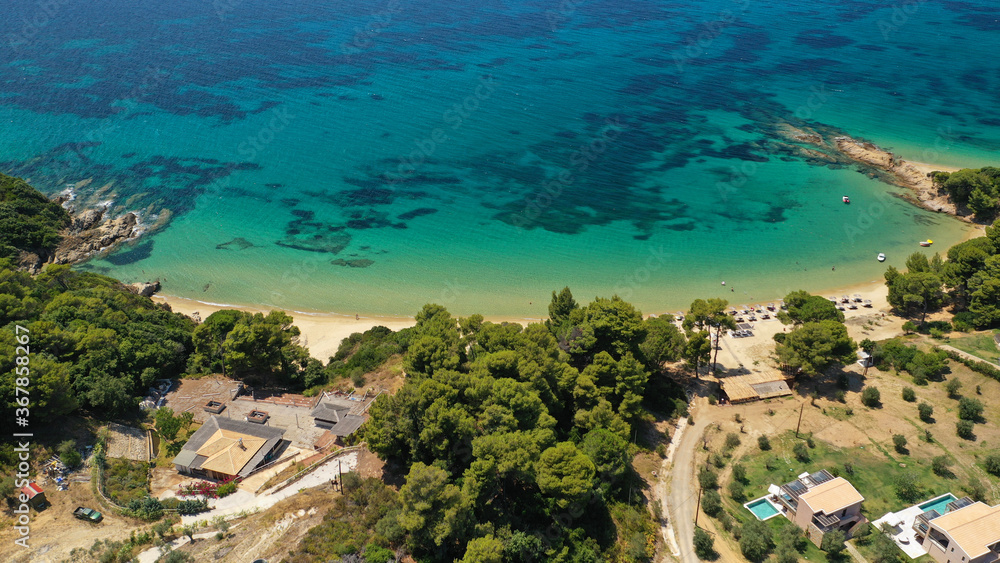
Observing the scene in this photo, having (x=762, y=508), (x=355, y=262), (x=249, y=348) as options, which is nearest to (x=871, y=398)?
(x=762, y=508)

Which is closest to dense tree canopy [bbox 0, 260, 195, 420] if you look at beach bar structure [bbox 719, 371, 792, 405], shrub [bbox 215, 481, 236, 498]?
shrub [bbox 215, 481, 236, 498]

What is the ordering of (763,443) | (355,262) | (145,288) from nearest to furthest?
(763,443) → (145,288) → (355,262)

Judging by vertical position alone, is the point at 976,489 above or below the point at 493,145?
below

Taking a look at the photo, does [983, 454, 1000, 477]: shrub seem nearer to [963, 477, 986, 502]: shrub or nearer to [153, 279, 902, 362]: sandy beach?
[963, 477, 986, 502]: shrub

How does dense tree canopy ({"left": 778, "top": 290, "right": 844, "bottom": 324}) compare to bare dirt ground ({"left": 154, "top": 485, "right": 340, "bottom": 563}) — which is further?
dense tree canopy ({"left": 778, "top": 290, "right": 844, "bottom": 324})

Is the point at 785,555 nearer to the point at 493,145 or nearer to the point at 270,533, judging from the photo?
the point at 270,533

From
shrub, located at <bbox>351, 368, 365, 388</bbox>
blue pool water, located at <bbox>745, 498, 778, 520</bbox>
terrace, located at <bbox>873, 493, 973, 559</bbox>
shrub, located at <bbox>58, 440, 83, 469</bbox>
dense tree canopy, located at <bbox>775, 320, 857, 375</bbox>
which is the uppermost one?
shrub, located at <bbox>58, 440, 83, 469</bbox>
